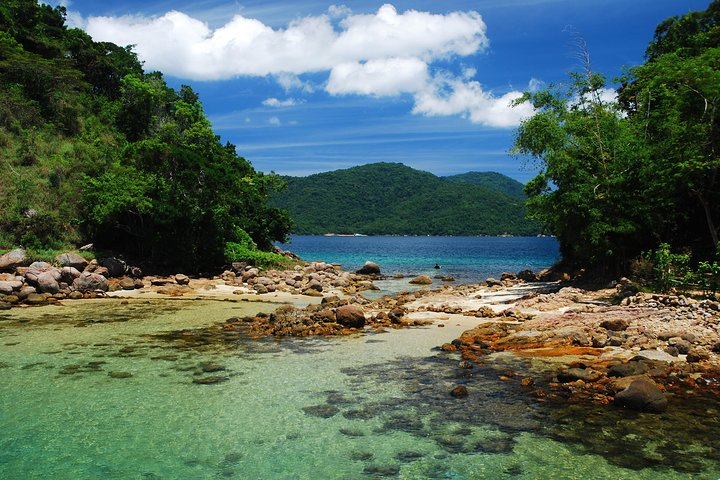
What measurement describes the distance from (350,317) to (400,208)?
168050 millimetres

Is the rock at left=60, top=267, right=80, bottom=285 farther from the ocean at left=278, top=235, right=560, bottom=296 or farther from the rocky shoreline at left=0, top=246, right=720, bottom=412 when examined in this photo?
the ocean at left=278, top=235, right=560, bottom=296

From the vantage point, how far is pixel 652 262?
19.2 meters

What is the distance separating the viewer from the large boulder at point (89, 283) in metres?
24.8

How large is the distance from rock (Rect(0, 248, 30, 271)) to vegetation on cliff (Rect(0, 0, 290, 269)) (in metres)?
2.49

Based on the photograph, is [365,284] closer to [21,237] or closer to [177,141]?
[177,141]

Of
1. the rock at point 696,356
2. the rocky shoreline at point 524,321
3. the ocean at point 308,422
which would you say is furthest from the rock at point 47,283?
the rock at point 696,356

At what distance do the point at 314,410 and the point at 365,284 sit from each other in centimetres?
2481

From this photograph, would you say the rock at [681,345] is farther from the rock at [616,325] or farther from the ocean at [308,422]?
the ocean at [308,422]

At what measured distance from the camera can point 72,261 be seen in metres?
26.5

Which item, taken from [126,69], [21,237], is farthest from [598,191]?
[126,69]

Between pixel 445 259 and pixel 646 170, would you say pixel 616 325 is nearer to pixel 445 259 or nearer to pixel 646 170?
pixel 646 170

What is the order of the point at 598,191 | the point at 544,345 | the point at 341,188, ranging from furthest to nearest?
the point at 341,188 < the point at 598,191 < the point at 544,345

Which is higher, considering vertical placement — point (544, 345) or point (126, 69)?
point (126, 69)

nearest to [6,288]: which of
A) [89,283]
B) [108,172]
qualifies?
[89,283]
